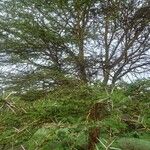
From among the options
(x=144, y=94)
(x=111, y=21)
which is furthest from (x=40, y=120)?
(x=111, y=21)

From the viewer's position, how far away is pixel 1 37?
11.2 metres

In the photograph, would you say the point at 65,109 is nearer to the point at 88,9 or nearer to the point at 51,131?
the point at 51,131

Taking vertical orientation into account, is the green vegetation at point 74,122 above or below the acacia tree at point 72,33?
below

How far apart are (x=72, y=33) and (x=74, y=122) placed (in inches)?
354

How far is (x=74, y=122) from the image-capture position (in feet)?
7.32

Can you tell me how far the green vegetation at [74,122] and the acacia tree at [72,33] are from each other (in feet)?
26.7

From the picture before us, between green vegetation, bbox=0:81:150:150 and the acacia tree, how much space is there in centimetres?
814

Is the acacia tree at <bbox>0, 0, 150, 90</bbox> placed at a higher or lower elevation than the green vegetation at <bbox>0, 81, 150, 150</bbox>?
higher

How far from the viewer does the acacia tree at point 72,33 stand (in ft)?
35.6

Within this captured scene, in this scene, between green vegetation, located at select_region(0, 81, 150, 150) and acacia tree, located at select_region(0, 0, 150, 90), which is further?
acacia tree, located at select_region(0, 0, 150, 90)

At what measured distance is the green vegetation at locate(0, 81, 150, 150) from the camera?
6.96ft

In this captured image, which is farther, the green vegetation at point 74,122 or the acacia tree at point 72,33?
the acacia tree at point 72,33

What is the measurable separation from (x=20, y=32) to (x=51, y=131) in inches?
356

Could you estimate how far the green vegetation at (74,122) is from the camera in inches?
83.5
